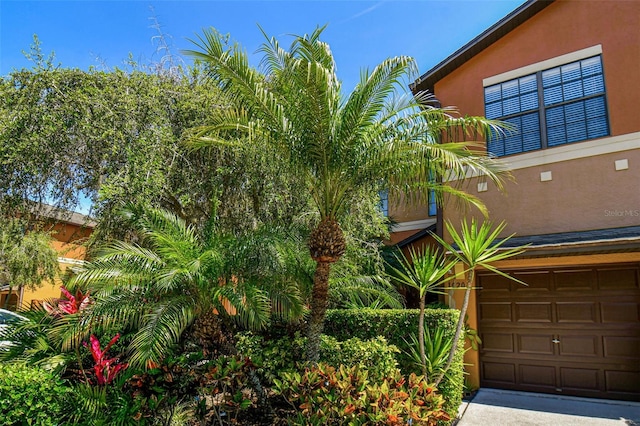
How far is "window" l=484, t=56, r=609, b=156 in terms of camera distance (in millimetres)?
10172

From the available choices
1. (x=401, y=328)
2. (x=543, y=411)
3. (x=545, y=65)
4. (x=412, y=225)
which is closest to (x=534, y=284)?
(x=543, y=411)

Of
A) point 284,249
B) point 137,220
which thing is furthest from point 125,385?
point 284,249

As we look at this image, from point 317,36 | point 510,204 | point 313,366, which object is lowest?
point 313,366

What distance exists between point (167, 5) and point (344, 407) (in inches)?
446

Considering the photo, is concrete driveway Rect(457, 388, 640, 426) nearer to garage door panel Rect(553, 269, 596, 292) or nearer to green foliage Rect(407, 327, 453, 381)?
green foliage Rect(407, 327, 453, 381)

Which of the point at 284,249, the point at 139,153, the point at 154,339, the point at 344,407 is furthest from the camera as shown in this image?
the point at 139,153

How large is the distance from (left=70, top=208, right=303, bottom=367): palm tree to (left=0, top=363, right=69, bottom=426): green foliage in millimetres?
1219

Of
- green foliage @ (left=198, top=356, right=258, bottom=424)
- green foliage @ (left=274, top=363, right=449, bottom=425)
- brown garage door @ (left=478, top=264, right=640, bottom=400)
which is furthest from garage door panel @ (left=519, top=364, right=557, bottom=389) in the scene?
green foliage @ (left=198, top=356, right=258, bottom=424)

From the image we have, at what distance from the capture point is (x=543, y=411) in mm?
8672

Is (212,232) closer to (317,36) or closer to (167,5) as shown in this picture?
(317,36)

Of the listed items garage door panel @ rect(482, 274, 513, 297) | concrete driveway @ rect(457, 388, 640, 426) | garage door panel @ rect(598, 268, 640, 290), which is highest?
garage door panel @ rect(598, 268, 640, 290)

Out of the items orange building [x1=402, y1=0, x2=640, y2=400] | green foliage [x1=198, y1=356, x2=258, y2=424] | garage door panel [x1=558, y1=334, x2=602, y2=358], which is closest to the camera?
green foliage [x1=198, y1=356, x2=258, y2=424]

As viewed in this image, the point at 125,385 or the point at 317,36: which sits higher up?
the point at 317,36

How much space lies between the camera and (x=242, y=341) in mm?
8828
